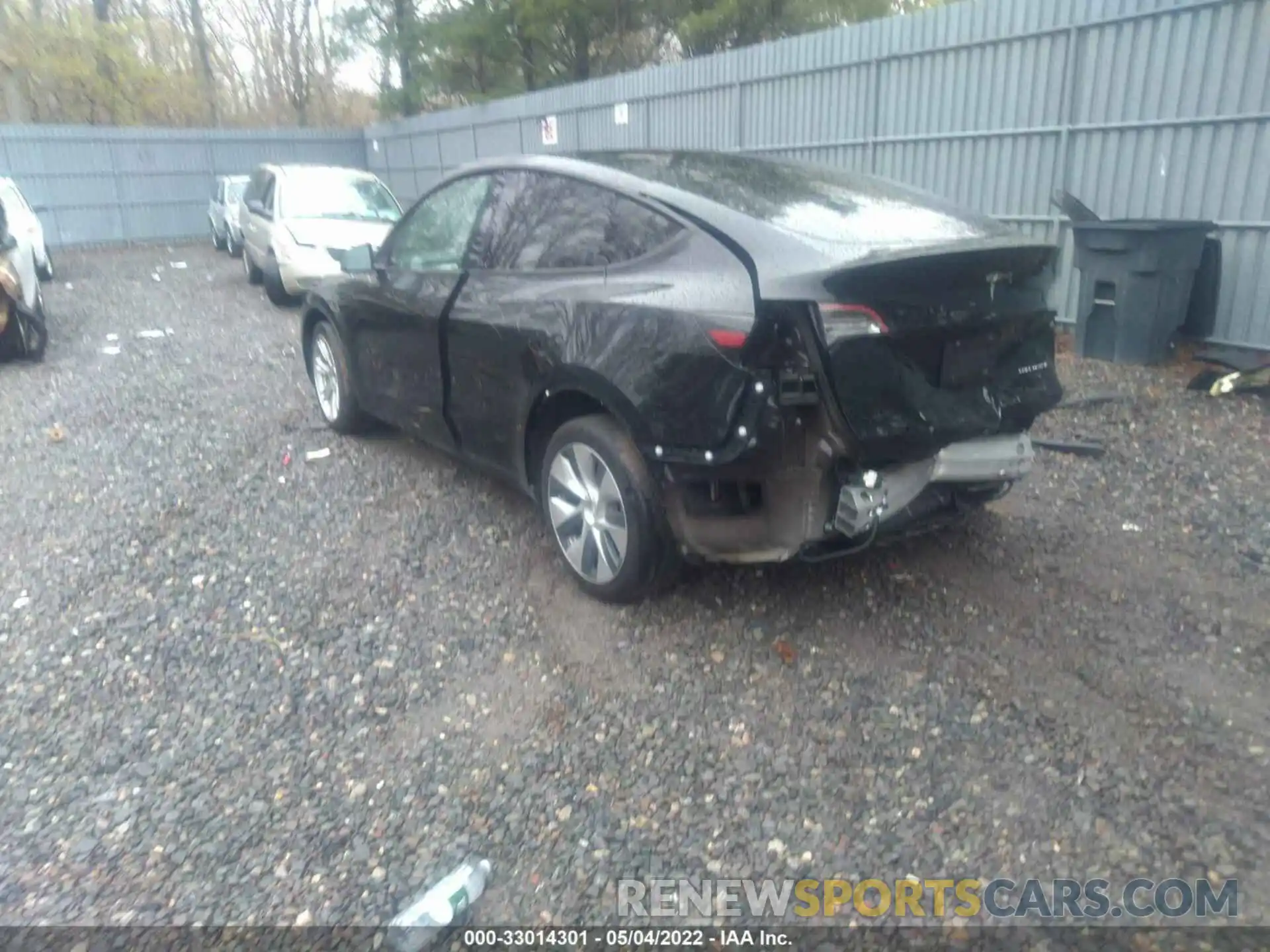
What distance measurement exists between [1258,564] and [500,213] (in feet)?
11.9

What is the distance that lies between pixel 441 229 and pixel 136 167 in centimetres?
2126

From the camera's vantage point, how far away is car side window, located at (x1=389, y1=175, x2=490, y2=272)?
4.62 m

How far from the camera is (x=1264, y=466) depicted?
204 inches

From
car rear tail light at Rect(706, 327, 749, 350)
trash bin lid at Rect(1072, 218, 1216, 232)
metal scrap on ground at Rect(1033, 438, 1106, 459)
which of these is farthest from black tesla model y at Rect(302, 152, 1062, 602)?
trash bin lid at Rect(1072, 218, 1216, 232)

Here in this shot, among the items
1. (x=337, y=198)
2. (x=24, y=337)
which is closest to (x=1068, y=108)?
(x=337, y=198)

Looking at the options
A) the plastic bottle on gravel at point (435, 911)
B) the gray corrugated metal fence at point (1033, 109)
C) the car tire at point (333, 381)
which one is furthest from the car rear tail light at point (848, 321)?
the gray corrugated metal fence at point (1033, 109)

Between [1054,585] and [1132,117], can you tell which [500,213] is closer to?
[1054,585]

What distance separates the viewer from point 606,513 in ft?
12.1

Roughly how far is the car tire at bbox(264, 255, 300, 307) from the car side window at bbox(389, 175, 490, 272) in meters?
6.97

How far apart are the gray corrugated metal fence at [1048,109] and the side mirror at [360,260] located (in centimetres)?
412

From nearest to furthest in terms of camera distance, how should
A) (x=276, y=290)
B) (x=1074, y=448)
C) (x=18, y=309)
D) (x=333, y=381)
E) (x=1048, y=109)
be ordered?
(x=1074, y=448) → (x=333, y=381) → (x=1048, y=109) → (x=18, y=309) → (x=276, y=290)

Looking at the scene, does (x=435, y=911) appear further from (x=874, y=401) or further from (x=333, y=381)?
(x=333, y=381)

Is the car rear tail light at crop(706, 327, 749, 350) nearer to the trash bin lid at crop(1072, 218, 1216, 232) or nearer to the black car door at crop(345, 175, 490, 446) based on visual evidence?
the black car door at crop(345, 175, 490, 446)

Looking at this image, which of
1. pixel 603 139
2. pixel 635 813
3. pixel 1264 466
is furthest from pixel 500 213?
Answer: pixel 603 139
